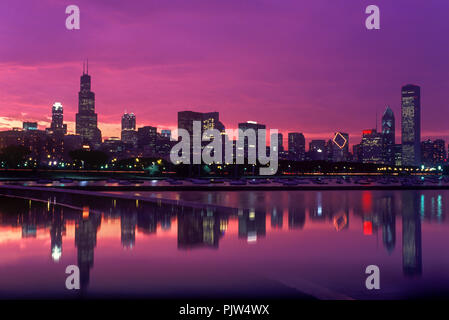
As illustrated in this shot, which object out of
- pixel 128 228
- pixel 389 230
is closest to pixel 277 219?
pixel 389 230

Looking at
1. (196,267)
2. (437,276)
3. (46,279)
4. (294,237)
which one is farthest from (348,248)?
(46,279)

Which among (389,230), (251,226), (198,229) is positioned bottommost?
(389,230)

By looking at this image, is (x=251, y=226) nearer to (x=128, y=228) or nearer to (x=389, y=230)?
(x=128, y=228)

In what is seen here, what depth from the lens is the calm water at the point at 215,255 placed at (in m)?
7.37

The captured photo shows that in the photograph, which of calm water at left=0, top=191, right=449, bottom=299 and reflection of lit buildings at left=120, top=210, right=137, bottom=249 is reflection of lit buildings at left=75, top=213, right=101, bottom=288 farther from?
reflection of lit buildings at left=120, top=210, right=137, bottom=249

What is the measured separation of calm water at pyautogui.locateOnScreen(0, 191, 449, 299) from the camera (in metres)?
7.37

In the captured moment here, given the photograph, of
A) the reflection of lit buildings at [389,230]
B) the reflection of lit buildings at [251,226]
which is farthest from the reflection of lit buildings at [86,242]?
the reflection of lit buildings at [389,230]

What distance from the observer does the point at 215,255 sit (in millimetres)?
10203

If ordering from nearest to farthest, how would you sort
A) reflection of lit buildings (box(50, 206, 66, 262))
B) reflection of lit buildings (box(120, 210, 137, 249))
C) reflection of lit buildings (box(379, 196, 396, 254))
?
reflection of lit buildings (box(50, 206, 66, 262)) < reflection of lit buildings (box(120, 210, 137, 249)) < reflection of lit buildings (box(379, 196, 396, 254))

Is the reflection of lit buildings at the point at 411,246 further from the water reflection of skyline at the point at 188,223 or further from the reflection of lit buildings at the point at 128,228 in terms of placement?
the reflection of lit buildings at the point at 128,228

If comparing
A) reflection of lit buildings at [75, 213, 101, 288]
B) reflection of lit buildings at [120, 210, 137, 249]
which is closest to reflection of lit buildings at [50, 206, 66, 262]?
reflection of lit buildings at [75, 213, 101, 288]

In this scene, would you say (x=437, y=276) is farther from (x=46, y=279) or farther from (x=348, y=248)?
(x=46, y=279)

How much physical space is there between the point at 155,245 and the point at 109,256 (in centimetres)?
174

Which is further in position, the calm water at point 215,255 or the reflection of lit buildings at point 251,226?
the reflection of lit buildings at point 251,226
